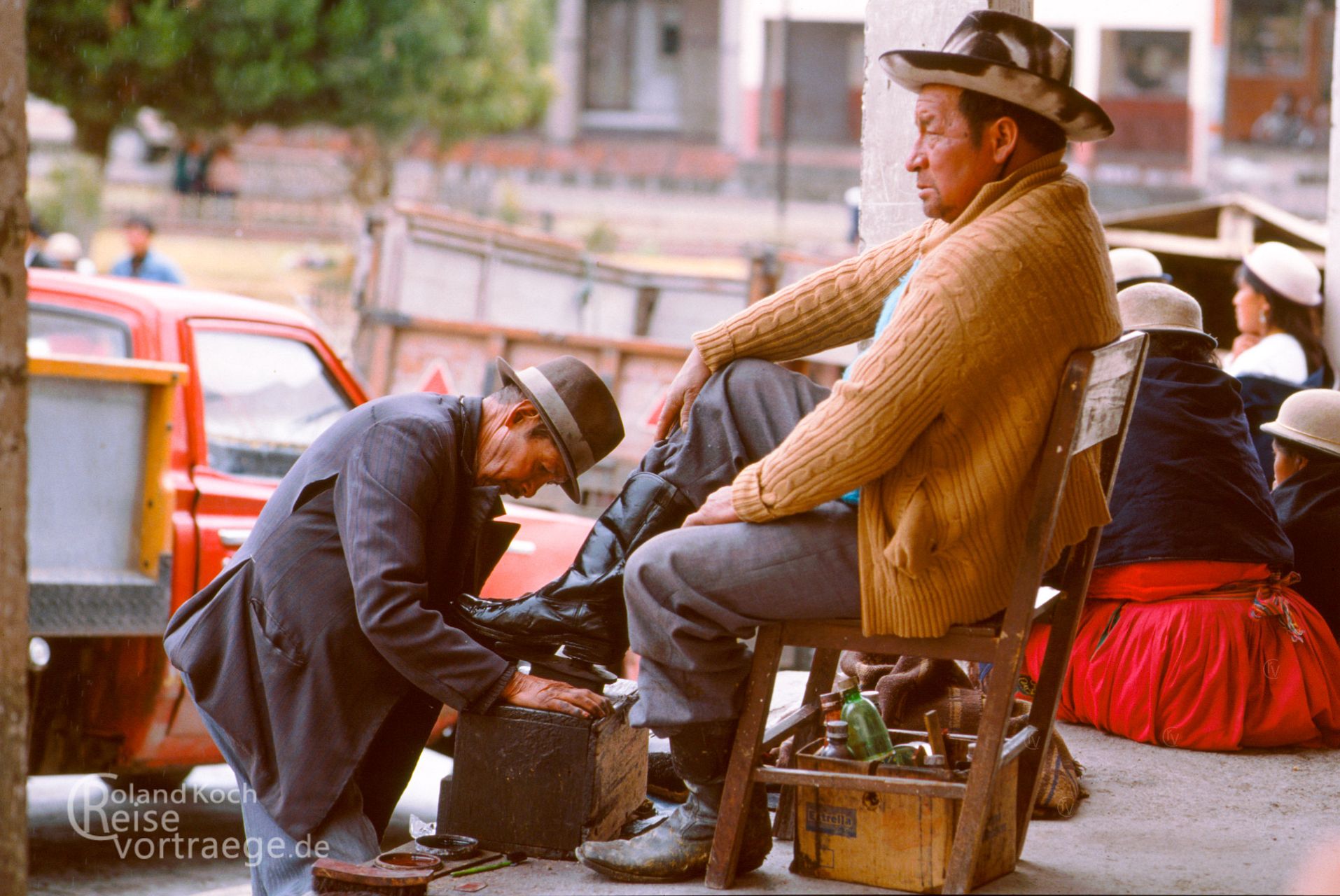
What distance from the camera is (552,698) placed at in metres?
3.46

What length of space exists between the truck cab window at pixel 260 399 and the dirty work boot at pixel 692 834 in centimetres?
295

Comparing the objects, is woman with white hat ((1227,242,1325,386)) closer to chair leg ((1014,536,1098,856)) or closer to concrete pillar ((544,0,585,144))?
chair leg ((1014,536,1098,856))

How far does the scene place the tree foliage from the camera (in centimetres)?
2239

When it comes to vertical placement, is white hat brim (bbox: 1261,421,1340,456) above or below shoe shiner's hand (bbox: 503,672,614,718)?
above

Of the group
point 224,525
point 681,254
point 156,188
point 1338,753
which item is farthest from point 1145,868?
point 156,188

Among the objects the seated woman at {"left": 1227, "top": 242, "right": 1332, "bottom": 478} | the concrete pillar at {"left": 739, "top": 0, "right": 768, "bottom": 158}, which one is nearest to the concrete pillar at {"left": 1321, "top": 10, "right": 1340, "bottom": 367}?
the seated woman at {"left": 1227, "top": 242, "right": 1332, "bottom": 478}

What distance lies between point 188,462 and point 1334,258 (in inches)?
182

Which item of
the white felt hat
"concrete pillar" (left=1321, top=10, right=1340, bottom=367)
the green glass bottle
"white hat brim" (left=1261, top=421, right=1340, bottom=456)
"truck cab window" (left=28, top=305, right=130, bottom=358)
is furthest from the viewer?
the white felt hat

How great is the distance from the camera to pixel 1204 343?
451 cm

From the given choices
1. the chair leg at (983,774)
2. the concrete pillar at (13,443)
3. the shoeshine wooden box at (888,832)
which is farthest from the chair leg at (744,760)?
the concrete pillar at (13,443)

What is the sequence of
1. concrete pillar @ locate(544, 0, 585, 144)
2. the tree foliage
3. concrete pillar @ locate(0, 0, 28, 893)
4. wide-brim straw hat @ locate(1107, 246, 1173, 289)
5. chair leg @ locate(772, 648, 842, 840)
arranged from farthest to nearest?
1. concrete pillar @ locate(544, 0, 585, 144)
2. the tree foliage
3. wide-brim straw hat @ locate(1107, 246, 1173, 289)
4. chair leg @ locate(772, 648, 842, 840)
5. concrete pillar @ locate(0, 0, 28, 893)

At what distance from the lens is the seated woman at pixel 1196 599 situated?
433cm

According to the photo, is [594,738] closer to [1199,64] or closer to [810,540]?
[810,540]

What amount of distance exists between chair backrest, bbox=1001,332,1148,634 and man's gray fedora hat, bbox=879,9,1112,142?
47 centimetres
